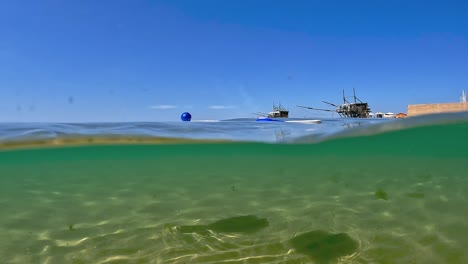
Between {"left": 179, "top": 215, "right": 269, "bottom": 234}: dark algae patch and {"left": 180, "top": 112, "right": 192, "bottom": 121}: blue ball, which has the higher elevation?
{"left": 180, "top": 112, "right": 192, "bottom": 121}: blue ball

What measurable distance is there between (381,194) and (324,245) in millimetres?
3845

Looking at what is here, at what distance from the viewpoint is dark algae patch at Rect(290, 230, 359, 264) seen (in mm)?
4287

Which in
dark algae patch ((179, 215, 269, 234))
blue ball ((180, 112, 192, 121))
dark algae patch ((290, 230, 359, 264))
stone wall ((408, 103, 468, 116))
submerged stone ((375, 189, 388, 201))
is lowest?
dark algae patch ((290, 230, 359, 264))

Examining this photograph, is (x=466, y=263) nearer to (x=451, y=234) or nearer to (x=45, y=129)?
(x=451, y=234)

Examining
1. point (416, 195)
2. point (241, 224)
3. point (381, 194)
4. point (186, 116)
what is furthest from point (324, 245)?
point (186, 116)

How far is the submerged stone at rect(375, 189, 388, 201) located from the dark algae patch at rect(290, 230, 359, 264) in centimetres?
277

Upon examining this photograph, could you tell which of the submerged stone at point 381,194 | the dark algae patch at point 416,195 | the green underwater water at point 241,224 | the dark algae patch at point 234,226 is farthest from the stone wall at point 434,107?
the dark algae patch at point 234,226

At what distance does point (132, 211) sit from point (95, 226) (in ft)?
3.37

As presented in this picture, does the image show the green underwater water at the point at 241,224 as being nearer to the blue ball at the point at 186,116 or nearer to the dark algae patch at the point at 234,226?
the dark algae patch at the point at 234,226

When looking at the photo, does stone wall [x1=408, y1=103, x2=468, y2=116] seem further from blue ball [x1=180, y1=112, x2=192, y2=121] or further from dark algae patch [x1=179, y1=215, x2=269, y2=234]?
dark algae patch [x1=179, y1=215, x2=269, y2=234]

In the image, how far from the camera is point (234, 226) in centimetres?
572

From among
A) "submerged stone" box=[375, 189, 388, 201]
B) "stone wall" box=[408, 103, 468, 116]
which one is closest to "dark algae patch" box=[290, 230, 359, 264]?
"submerged stone" box=[375, 189, 388, 201]

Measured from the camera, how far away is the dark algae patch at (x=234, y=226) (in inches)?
214

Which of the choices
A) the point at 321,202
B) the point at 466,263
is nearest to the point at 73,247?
the point at 321,202
